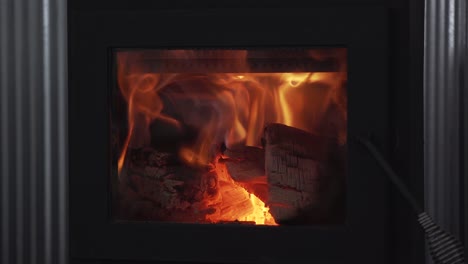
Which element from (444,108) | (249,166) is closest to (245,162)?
(249,166)

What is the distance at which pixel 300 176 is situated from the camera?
4.32 feet

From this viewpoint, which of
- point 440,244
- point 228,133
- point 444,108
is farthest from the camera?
point 228,133

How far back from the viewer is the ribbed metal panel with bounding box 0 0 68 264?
1.34 meters

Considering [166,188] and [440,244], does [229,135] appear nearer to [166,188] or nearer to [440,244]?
[166,188]

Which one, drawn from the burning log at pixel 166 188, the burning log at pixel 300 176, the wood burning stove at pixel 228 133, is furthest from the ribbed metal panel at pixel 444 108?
the burning log at pixel 166 188

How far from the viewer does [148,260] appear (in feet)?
4.29

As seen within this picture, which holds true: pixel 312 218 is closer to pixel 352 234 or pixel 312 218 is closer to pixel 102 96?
pixel 352 234

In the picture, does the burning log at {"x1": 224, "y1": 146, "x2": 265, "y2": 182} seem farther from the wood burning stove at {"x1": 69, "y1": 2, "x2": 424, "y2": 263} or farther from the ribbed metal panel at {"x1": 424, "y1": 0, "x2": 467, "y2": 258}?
the ribbed metal panel at {"x1": 424, "y1": 0, "x2": 467, "y2": 258}

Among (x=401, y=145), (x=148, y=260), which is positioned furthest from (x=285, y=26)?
(x=148, y=260)

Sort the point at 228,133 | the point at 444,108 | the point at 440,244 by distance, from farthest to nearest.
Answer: the point at 228,133 → the point at 444,108 → the point at 440,244

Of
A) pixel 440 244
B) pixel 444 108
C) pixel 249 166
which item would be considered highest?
pixel 444 108

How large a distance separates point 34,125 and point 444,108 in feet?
2.71

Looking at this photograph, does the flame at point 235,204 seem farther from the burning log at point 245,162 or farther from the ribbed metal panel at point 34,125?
the ribbed metal panel at point 34,125

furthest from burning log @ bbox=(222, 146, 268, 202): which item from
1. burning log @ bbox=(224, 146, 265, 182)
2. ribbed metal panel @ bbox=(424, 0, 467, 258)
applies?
ribbed metal panel @ bbox=(424, 0, 467, 258)
